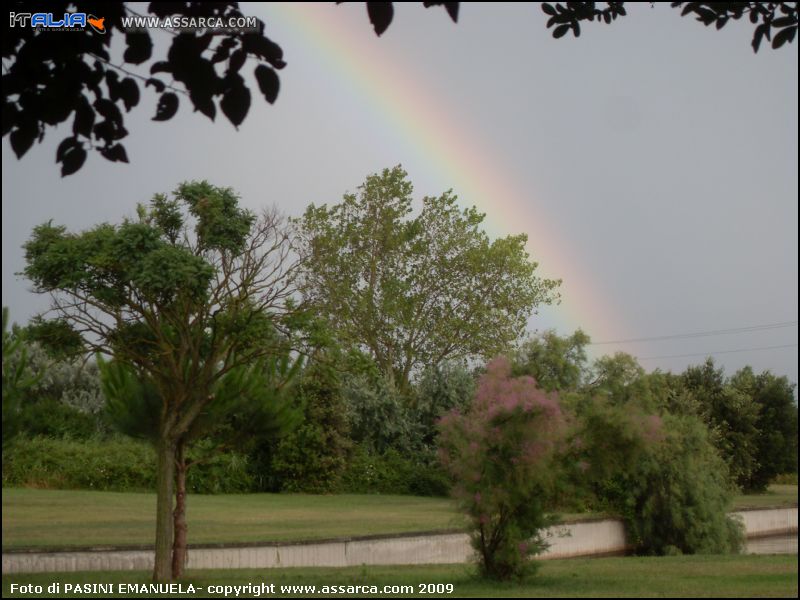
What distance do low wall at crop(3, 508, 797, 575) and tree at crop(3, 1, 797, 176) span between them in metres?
9.96

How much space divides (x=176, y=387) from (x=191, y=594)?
10.9ft

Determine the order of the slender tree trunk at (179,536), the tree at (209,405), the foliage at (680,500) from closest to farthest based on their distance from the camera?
the slender tree trunk at (179,536)
the tree at (209,405)
the foliage at (680,500)

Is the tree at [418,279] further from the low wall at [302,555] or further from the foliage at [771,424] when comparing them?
the low wall at [302,555]

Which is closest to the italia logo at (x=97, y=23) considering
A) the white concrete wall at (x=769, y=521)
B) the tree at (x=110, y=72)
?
the tree at (x=110, y=72)

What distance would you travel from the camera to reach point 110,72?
4422mm

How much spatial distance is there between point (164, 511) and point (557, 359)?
68.6 ft

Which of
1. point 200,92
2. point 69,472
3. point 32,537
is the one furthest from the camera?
point 69,472

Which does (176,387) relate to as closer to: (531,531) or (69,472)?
(531,531)

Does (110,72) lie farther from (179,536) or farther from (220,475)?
(220,475)

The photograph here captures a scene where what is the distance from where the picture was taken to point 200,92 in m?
3.97

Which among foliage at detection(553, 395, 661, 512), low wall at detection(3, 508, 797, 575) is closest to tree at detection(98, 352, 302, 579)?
low wall at detection(3, 508, 797, 575)

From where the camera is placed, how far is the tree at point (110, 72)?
13.0 feet

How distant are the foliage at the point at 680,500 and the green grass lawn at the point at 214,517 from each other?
6.72 ft

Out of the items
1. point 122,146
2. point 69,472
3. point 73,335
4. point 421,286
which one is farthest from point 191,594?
point 421,286
